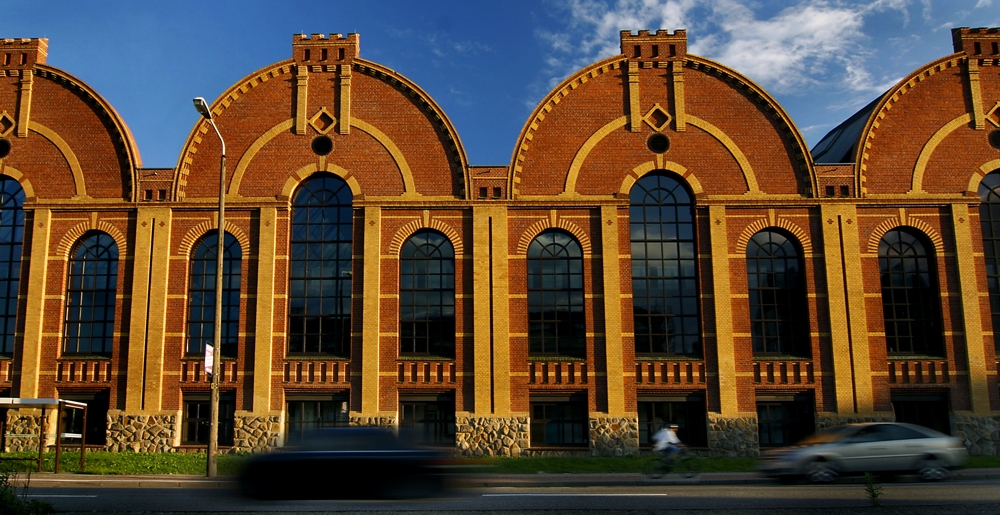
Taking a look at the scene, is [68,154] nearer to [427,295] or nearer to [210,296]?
[210,296]

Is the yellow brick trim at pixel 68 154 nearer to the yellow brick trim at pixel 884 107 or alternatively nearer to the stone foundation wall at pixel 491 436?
the stone foundation wall at pixel 491 436

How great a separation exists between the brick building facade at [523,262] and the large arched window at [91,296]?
88mm

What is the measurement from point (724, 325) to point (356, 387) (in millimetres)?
12096

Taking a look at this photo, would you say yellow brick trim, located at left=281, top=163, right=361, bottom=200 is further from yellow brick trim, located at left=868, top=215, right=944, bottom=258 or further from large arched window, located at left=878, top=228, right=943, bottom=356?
large arched window, located at left=878, top=228, right=943, bottom=356

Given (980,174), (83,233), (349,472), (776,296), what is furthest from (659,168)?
(83,233)

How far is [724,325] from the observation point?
1103 inches

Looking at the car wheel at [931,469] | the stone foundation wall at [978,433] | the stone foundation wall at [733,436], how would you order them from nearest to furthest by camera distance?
the car wheel at [931,469], the stone foundation wall at [978,433], the stone foundation wall at [733,436]

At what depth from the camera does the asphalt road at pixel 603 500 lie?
541 inches

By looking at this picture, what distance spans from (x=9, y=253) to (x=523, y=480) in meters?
20.3

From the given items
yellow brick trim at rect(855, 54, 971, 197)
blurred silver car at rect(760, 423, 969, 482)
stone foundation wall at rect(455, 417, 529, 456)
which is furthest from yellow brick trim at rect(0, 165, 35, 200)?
yellow brick trim at rect(855, 54, 971, 197)

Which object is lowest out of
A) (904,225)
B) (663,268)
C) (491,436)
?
(491,436)

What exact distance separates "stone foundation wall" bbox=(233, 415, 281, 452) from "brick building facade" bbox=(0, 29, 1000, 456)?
0.07 meters

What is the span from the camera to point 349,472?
551 inches

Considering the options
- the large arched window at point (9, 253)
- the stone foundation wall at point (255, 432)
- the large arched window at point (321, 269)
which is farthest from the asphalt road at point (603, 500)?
the large arched window at point (9, 253)
